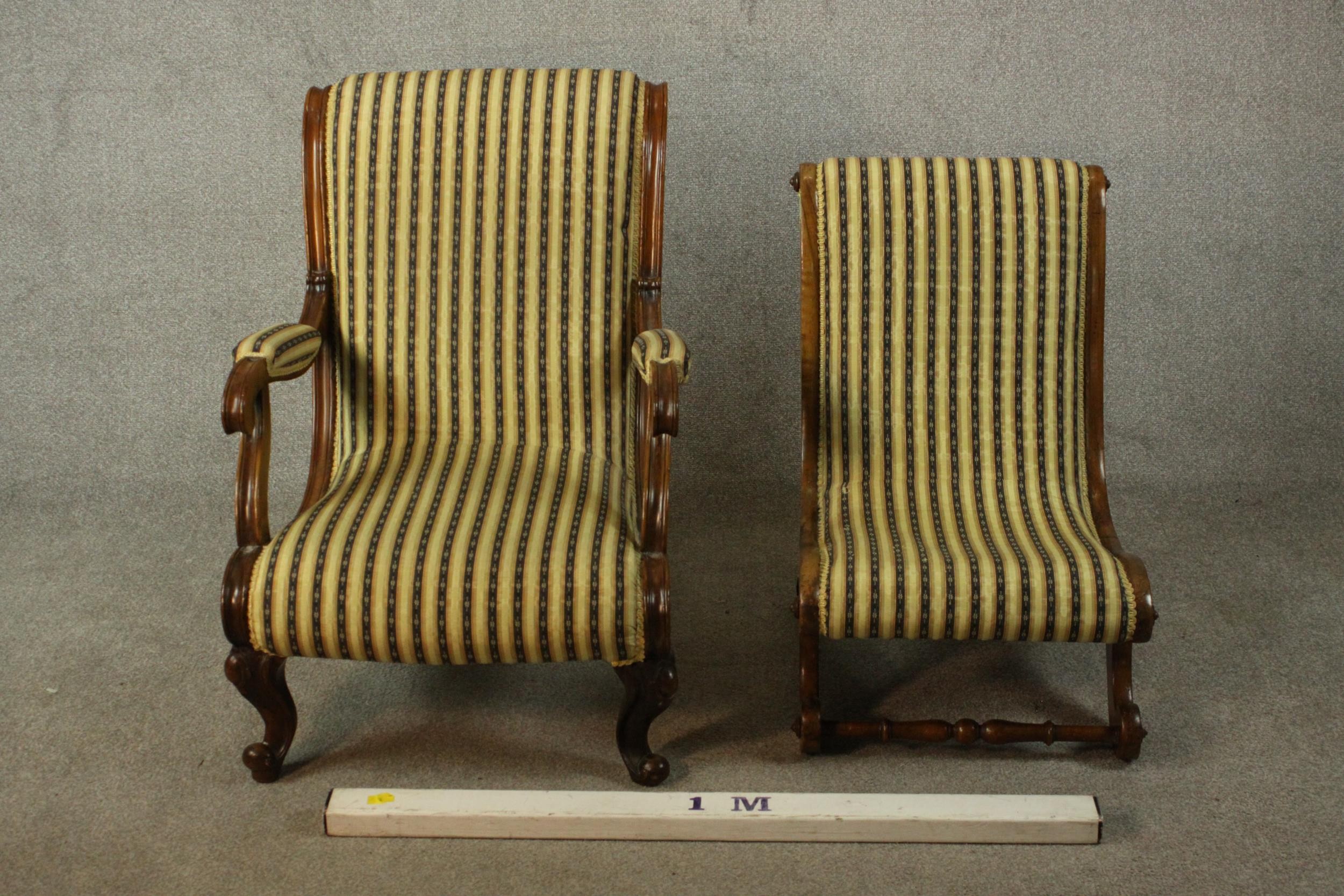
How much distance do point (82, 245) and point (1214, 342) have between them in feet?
9.10

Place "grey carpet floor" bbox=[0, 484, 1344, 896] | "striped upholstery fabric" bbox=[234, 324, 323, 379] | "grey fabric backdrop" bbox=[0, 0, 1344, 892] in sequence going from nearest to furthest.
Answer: "grey carpet floor" bbox=[0, 484, 1344, 896] → "striped upholstery fabric" bbox=[234, 324, 323, 379] → "grey fabric backdrop" bbox=[0, 0, 1344, 892]

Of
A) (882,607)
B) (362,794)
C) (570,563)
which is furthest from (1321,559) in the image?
(362,794)

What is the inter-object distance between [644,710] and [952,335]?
34.3 inches

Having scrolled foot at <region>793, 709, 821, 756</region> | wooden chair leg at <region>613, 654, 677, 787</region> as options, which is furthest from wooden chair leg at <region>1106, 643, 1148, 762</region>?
wooden chair leg at <region>613, 654, 677, 787</region>

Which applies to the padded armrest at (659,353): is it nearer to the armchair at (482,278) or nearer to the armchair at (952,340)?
the armchair at (482,278)

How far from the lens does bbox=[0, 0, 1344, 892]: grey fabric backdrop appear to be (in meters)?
2.15

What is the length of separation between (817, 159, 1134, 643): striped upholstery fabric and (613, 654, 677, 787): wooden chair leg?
1.47 ft

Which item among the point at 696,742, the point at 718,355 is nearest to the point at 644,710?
the point at 696,742

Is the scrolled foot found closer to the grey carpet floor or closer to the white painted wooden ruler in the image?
the grey carpet floor

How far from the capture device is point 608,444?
2.18m

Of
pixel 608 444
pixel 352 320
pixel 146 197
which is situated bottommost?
pixel 608 444

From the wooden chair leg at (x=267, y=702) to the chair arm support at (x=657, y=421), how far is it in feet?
2.01

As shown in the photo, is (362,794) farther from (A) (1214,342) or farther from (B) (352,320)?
(A) (1214,342)

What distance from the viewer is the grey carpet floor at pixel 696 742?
5.89 feet
